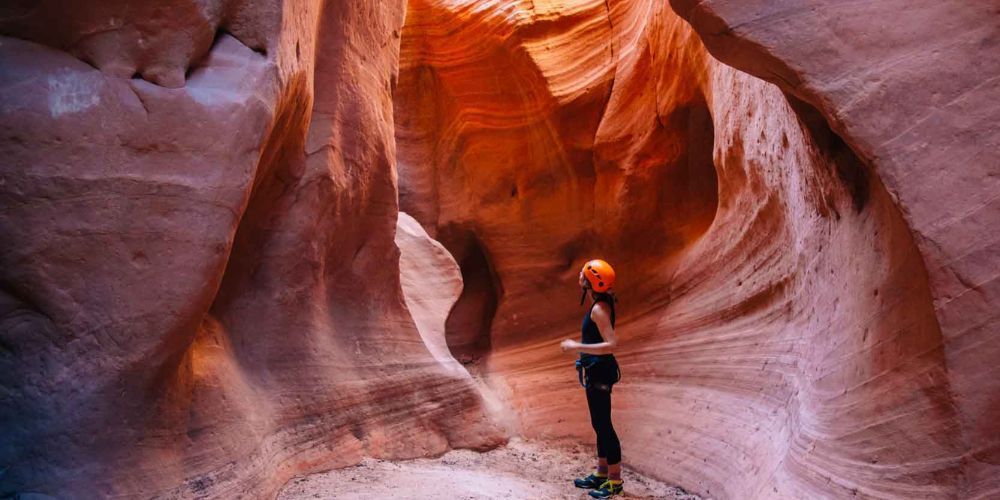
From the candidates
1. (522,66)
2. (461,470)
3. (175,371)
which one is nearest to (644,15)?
(522,66)

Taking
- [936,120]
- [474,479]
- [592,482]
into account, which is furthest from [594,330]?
[936,120]

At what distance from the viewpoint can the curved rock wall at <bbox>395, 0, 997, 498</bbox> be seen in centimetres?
313

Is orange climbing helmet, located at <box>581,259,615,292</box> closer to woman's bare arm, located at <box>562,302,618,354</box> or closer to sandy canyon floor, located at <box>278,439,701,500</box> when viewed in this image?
woman's bare arm, located at <box>562,302,618,354</box>

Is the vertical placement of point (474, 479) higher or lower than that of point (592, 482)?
lower

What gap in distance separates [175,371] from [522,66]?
6.66 meters

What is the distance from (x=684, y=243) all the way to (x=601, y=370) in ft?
10.2

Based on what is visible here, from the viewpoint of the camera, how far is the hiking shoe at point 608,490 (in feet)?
15.9

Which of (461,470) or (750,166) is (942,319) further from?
(461,470)

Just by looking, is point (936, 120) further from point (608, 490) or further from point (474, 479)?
point (474, 479)

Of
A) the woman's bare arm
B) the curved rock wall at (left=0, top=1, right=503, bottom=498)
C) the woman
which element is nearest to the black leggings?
the woman

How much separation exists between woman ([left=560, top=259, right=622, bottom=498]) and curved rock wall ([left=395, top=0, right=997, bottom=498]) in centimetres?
73

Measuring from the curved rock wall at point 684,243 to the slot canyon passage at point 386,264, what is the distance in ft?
0.10

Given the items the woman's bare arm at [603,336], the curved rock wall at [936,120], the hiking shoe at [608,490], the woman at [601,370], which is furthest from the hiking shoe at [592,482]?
the curved rock wall at [936,120]

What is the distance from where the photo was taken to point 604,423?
16.1ft
